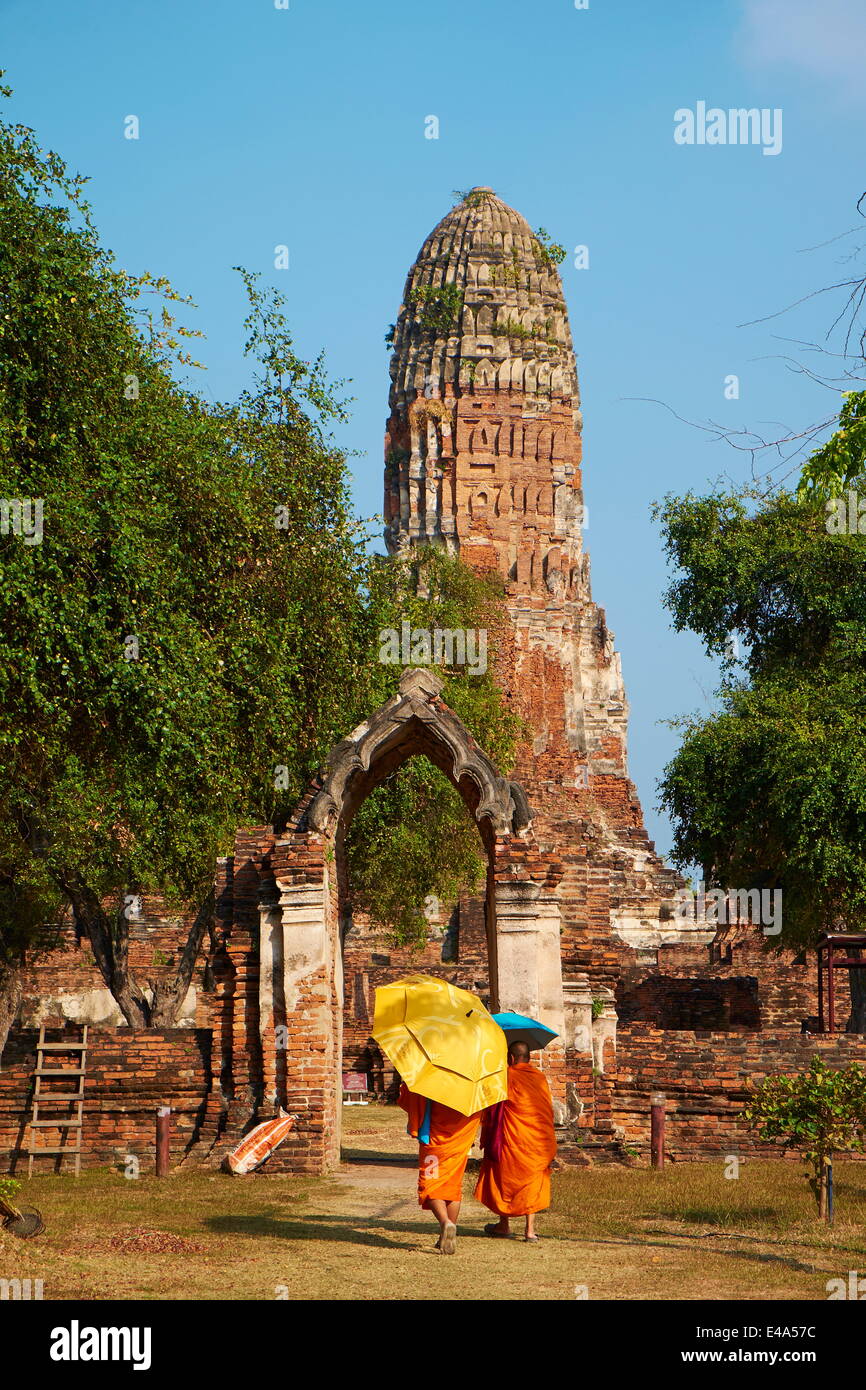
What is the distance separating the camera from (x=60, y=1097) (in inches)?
607

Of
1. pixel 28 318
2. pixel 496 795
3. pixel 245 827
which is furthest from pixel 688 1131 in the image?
pixel 28 318

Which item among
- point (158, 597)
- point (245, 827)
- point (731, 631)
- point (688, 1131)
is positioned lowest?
point (688, 1131)

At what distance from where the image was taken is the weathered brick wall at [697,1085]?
15938 millimetres

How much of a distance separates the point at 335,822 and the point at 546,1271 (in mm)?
6323

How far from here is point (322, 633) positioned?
19.2m

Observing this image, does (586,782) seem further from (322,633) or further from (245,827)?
(245,827)

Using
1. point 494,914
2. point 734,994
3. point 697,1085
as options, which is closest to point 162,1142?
point 494,914

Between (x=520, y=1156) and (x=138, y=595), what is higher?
(x=138, y=595)

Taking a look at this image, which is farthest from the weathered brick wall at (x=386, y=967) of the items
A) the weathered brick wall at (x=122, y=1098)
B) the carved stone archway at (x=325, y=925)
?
the carved stone archway at (x=325, y=925)

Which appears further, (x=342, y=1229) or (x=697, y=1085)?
(x=697, y=1085)

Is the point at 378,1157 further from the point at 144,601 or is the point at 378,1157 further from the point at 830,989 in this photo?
the point at 830,989

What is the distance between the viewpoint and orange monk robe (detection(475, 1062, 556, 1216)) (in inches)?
431

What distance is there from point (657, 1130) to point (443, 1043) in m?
5.45

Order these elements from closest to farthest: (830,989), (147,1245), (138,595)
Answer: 1. (147,1245)
2. (138,595)
3. (830,989)
